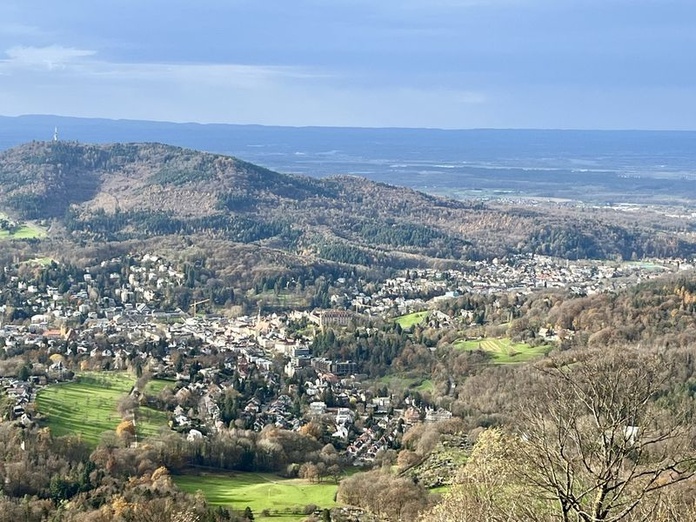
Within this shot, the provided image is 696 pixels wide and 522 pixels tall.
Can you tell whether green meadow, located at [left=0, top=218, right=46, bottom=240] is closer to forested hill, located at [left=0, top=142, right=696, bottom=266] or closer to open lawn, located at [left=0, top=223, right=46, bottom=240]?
open lawn, located at [left=0, top=223, right=46, bottom=240]

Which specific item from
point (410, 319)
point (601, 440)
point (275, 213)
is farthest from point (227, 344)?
point (275, 213)

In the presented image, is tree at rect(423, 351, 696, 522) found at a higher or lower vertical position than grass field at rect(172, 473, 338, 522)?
higher

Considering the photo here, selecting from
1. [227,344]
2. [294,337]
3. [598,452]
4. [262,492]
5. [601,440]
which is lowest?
[227,344]

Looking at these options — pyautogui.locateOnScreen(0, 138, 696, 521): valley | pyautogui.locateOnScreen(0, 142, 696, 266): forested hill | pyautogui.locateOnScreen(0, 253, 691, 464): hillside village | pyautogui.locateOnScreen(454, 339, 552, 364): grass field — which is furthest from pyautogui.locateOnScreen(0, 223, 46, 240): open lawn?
pyautogui.locateOnScreen(454, 339, 552, 364): grass field

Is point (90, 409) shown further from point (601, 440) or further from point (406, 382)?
point (601, 440)

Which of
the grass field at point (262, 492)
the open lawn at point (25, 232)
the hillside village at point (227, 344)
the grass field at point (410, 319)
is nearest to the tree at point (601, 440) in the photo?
the grass field at point (262, 492)

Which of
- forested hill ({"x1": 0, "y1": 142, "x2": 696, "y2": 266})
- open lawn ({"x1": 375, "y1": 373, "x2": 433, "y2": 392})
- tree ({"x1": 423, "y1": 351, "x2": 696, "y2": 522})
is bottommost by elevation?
open lawn ({"x1": 375, "y1": 373, "x2": 433, "y2": 392})

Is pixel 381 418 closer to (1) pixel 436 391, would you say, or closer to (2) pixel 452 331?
(1) pixel 436 391
